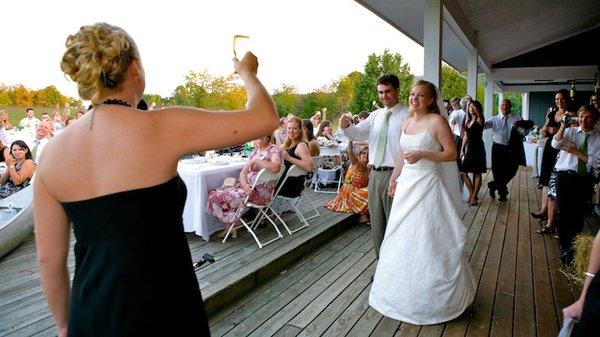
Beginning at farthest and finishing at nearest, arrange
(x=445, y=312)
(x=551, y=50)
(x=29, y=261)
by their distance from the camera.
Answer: (x=551, y=50) < (x=29, y=261) < (x=445, y=312)

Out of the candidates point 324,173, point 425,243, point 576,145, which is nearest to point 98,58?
point 425,243

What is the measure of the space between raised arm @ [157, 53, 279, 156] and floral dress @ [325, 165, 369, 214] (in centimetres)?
450

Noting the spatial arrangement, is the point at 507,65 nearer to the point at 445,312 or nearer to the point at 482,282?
the point at 482,282

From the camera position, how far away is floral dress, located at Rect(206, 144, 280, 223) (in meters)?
4.17

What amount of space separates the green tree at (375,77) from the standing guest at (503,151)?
28.8 metres

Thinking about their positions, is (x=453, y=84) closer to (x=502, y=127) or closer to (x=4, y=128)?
(x=502, y=127)

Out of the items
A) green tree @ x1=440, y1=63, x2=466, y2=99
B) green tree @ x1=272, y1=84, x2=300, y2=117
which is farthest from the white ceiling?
green tree @ x1=440, y1=63, x2=466, y2=99

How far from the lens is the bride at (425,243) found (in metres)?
2.68

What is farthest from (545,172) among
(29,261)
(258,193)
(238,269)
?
(29,261)

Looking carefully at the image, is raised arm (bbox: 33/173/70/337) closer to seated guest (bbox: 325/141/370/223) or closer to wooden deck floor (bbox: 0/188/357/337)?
wooden deck floor (bbox: 0/188/357/337)

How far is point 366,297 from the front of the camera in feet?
10.2

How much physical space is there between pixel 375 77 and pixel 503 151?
32.5 metres

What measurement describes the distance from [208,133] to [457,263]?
229 centimetres

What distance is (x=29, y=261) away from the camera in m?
3.69
